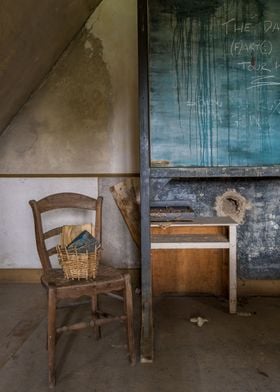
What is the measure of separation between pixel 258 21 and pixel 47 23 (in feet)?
4.07

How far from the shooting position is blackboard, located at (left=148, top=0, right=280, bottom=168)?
6.86 feet

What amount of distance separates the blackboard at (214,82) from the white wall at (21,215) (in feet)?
4.20

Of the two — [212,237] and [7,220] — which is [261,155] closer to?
[212,237]

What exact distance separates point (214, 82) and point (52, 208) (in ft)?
3.66

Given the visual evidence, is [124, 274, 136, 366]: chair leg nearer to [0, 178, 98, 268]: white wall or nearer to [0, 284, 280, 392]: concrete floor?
[0, 284, 280, 392]: concrete floor

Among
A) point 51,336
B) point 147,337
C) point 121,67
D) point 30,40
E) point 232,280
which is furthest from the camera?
point 121,67

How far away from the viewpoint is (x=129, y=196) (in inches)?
124

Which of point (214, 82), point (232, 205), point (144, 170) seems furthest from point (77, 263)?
point (232, 205)

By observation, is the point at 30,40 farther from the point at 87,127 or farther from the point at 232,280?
the point at 232,280

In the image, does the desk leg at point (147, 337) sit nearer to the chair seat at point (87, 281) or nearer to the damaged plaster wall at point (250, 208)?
the chair seat at point (87, 281)

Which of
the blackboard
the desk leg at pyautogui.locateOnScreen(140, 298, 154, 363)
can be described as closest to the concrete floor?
the desk leg at pyautogui.locateOnScreen(140, 298, 154, 363)

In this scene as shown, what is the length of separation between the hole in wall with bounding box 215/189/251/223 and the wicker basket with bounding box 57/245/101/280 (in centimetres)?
137

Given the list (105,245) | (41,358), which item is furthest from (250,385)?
(105,245)

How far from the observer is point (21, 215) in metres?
3.24
